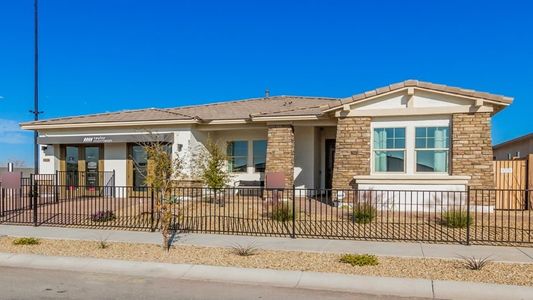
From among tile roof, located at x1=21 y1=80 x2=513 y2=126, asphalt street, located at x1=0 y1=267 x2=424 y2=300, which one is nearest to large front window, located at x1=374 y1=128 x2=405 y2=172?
tile roof, located at x1=21 y1=80 x2=513 y2=126

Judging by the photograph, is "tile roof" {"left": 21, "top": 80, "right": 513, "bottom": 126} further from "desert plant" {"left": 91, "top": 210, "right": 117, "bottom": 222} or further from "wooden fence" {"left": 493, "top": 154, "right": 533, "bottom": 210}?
"desert plant" {"left": 91, "top": 210, "right": 117, "bottom": 222}

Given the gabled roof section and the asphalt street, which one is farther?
the gabled roof section

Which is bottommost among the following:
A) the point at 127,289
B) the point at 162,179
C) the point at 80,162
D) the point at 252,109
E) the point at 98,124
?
the point at 127,289

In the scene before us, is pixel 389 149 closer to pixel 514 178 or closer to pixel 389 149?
pixel 389 149

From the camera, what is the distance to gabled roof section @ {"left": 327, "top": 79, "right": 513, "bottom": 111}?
13.2m

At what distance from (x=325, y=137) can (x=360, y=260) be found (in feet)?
37.3

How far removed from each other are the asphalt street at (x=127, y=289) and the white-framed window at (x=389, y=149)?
9089 millimetres

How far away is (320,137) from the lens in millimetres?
18469

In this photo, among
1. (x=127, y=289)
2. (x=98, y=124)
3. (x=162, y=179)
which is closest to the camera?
(x=127, y=289)

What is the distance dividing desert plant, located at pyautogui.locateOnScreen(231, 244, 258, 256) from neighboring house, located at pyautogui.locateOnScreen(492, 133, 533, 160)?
17411 millimetres

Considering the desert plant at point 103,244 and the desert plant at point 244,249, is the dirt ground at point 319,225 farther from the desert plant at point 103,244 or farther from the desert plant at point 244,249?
the desert plant at point 103,244

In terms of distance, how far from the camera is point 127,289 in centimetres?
625

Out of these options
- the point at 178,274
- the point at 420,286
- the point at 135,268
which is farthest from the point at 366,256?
the point at 135,268

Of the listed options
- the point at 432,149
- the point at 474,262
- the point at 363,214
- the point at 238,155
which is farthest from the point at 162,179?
the point at 238,155
